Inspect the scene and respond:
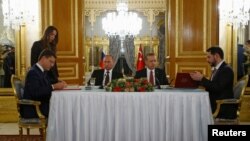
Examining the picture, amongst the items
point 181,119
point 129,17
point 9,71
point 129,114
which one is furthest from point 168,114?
point 129,17

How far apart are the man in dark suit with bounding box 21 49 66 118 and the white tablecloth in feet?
0.81

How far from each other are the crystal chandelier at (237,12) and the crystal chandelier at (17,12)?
3812 millimetres

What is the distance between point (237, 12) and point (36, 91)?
14.7 ft

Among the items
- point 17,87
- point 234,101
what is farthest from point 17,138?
point 234,101

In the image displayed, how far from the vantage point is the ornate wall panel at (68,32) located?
7.49 metres

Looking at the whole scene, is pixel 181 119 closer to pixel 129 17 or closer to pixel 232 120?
pixel 232 120

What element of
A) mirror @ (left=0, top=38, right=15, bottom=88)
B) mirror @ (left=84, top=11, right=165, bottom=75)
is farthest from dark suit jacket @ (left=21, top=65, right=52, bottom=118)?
mirror @ (left=84, top=11, right=165, bottom=75)

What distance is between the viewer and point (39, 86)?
183 inches

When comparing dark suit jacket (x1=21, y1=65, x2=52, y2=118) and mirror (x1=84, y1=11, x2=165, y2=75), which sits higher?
mirror (x1=84, y1=11, x2=165, y2=75)

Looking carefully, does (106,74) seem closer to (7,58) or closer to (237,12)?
(7,58)

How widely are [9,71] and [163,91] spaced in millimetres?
4214

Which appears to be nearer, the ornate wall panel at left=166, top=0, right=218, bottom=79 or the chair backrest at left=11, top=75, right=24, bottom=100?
the chair backrest at left=11, top=75, right=24, bottom=100

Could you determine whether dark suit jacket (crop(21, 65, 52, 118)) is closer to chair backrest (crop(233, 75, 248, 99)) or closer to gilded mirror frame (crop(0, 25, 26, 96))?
chair backrest (crop(233, 75, 248, 99))

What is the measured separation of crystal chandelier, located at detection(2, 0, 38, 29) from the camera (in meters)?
7.39
